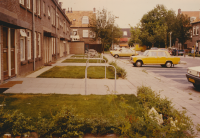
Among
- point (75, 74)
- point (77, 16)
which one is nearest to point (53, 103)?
point (75, 74)

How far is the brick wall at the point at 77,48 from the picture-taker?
51250 mm

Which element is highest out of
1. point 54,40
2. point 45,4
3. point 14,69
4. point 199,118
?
point 45,4

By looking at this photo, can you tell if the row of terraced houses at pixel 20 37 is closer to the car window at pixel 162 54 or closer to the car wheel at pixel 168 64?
the car window at pixel 162 54

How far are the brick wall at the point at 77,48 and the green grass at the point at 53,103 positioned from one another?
4367 centimetres

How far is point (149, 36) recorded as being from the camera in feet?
240

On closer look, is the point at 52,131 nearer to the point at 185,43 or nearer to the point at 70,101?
the point at 70,101

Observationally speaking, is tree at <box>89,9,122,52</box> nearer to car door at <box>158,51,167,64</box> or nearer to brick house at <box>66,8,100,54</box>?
brick house at <box>66,8,100,54</box>

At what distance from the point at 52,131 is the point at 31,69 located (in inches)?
460

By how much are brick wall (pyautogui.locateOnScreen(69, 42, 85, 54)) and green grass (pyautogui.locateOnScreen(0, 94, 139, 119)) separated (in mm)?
43670

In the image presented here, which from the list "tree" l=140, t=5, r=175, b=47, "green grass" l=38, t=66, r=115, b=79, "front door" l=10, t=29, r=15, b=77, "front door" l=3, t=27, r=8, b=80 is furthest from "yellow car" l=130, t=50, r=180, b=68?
"tree" l=140, t=5, r=175, b=47

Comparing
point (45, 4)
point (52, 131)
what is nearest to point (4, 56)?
point (52, 131)

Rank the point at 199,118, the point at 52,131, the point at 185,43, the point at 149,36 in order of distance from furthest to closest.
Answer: the point at 149,36
the point at 185,43
the point at 199,118
the point at 52,131

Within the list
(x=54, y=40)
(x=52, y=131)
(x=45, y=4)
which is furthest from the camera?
(x=54, y=40)

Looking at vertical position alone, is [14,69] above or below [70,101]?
above
